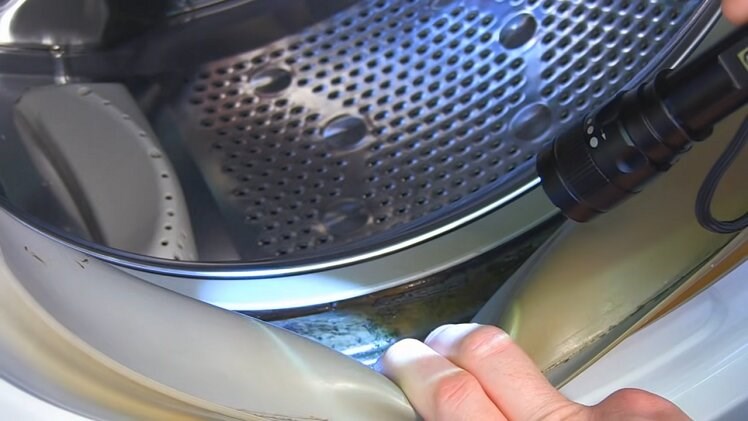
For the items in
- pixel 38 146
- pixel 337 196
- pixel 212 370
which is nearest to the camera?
pixel 212 370

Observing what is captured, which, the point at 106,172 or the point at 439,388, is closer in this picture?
the point at 439,388

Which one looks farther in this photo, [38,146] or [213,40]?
[213,40]

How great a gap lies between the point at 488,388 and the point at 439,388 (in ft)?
0.09

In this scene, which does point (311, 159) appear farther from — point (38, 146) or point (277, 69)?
point (38, 146)

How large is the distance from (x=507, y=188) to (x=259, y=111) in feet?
0.81

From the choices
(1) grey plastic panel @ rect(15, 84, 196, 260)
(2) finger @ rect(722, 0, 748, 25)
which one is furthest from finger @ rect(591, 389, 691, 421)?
(1) grey plastic panel @ rect(15, 84, 196, 260)

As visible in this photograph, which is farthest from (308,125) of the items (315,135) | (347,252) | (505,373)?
(505,373)

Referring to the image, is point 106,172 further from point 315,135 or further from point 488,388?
point 488,388

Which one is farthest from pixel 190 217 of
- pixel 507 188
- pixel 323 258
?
pixel 507 188

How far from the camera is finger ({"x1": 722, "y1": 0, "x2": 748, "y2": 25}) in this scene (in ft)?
1.56

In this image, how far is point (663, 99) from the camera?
20.1 inches

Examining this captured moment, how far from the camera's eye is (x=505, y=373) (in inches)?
18.5

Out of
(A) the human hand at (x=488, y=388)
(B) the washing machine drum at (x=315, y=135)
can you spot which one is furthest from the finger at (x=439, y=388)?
(B) the washing machine drum at (x=315, y=135)

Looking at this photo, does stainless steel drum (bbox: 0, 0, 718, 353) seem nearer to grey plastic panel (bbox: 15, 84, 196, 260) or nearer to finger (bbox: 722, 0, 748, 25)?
grey plastic panel (bbox: 15, 84, 196, 260)
